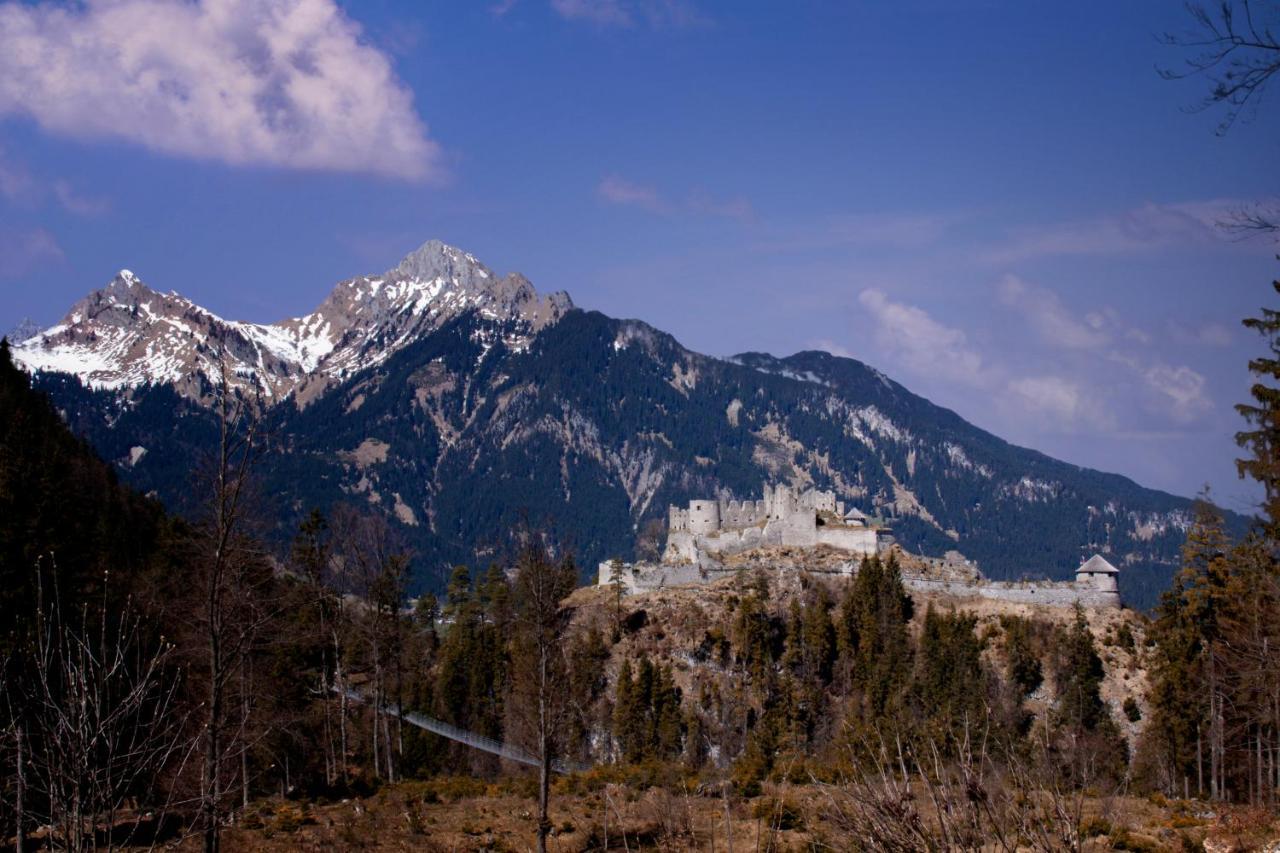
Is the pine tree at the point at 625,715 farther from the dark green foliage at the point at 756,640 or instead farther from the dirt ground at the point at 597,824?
the dirt ground at the point at 597,824

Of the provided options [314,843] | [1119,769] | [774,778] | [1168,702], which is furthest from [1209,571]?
[314,843]

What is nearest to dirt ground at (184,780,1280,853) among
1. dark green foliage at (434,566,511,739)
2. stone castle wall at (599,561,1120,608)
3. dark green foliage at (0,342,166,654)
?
dark green foliage at (0,342,166,654)

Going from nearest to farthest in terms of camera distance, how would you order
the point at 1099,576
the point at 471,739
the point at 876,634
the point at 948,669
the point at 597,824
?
the point at 597,824 → the point at 471,739 → the point at 948,669 → the point at 876,634 → the point at 1099,576

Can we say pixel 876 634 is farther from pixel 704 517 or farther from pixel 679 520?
pixel 679 520

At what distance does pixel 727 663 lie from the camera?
2608 inches

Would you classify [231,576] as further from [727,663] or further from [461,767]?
[727,663]

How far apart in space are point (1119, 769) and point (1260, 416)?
19755 mm

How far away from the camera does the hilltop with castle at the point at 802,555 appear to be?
2746 inches

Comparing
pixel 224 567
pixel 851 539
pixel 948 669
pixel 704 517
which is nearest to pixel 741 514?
pixel 704 517

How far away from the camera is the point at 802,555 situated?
8162 cm

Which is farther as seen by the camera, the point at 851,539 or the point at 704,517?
the point at 704,517

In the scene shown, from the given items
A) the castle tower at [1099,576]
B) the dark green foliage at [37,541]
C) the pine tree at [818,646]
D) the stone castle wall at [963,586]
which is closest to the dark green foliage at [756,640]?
the pine tree at [818,646]

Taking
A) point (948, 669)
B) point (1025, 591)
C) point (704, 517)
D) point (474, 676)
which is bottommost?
point (474, 676)

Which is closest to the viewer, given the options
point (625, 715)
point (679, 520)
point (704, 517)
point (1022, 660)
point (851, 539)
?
point (625, 715)
